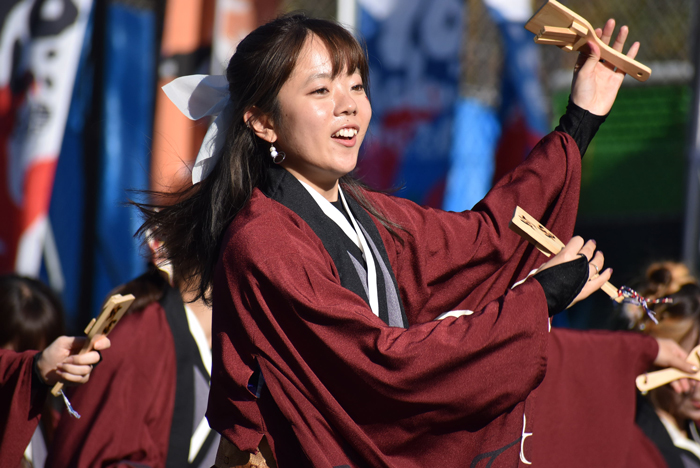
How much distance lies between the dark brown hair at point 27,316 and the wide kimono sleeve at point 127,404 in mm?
244

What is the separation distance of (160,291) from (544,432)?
1.46m

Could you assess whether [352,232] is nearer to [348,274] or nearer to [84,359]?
[348,274]

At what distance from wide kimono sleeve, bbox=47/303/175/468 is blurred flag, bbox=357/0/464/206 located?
7.37 ft

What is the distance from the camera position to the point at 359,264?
1.75 metres

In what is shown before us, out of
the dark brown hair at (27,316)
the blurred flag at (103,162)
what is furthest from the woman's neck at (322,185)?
the blurred flag at (103,162)

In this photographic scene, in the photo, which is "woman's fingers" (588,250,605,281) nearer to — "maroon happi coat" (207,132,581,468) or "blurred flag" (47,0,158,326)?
"maroon happi coat" (207,132,581,468)

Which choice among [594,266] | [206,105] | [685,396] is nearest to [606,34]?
[594,266]

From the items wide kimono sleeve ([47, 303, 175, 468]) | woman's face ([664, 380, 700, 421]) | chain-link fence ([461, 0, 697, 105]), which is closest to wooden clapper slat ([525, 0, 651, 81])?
woman's face ([664, 380, 700, 421])

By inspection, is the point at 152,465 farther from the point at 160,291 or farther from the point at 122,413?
the point at 160,291

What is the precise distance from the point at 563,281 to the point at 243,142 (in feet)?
2.72

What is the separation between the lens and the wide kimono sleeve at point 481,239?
77.7 inches

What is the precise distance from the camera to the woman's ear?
1803 millimetres

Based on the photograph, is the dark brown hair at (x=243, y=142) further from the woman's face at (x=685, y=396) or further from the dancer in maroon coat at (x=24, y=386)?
the woman's face at (x=685, y=396)

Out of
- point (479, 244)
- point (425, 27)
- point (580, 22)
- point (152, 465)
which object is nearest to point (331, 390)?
point (479, 244)
